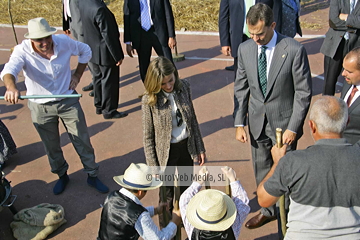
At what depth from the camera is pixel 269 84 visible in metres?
3.56

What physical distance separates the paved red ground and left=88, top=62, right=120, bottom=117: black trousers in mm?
262

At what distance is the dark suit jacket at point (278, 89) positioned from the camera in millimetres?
3441

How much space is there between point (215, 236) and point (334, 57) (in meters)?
4.25

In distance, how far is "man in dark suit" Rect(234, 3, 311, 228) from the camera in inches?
134

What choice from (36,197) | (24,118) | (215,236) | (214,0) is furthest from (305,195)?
(214,0)

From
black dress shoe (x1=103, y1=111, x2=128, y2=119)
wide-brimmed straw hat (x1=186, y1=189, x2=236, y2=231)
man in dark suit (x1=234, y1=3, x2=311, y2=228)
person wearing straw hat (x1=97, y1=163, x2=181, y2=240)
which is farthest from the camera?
black dress shoe (x1=103, y1=111, x2=128, y2=119)

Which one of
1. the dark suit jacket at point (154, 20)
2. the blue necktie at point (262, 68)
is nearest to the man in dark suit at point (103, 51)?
the dark suit jacket at point (154, 20)

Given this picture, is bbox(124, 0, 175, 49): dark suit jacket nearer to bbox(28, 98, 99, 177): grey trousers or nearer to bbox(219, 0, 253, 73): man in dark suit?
bbox(219, 0, 253, 73): man in dark suit

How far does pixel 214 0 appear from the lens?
1237 cm

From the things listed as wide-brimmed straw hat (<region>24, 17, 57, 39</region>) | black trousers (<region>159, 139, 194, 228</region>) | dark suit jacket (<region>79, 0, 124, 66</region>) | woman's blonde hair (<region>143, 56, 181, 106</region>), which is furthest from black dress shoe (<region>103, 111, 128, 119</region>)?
woman's blonde hair (<region>143, 56, 181, 106</region>)

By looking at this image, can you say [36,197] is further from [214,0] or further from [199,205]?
[214,0]

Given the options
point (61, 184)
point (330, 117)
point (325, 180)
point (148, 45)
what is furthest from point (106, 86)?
point (325, 180)

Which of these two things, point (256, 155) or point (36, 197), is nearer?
point (256, 155)

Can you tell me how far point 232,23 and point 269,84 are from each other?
7.92 ft
